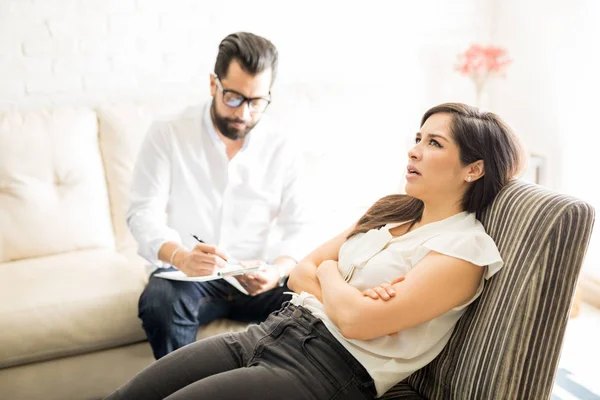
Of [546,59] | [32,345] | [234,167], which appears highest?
[546,59]

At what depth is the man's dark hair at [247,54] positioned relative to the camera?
206 centimetres

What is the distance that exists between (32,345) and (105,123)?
0.89 m

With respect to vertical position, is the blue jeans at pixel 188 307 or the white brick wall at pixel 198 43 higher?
the white brick wall at pixel 198 43

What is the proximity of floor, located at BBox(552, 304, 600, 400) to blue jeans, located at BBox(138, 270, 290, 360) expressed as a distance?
1015mm

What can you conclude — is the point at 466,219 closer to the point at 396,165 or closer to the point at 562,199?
the point at 562,199

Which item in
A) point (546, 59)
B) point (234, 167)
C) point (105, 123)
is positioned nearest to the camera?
point (234, 167)

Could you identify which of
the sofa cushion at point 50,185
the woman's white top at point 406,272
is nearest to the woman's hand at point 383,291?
the woman's white top at point 406,272

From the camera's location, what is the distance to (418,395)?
62.1 inches

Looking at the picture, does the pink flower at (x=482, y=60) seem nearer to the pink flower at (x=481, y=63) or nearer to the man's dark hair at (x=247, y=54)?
the pink flower at (x=481, y=63)

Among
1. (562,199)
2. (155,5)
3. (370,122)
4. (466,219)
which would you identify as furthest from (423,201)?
(155,5)

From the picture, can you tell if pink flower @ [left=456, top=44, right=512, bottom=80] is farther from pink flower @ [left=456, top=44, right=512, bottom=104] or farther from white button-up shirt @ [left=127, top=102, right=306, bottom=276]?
white button-up shirt @ [left=127, top=102, right=306, bottom=276]

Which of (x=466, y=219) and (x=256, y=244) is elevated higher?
(x=466, y=219)

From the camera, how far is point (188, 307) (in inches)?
78.8

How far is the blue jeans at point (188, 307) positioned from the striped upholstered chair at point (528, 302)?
30.1 inches
